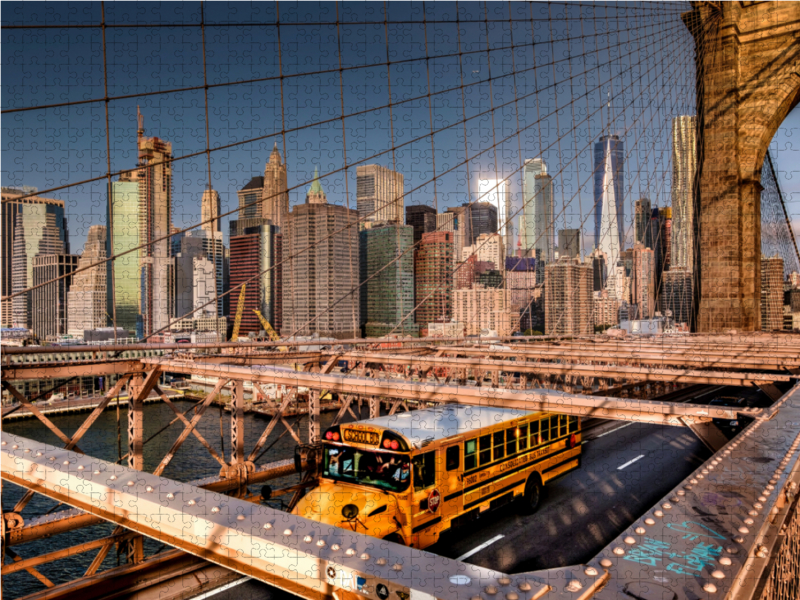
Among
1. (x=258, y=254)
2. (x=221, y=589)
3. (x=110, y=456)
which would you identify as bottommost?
(x=110, y=456)

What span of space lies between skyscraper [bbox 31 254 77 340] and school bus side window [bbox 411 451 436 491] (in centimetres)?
597

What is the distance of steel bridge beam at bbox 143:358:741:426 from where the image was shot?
4930 mm

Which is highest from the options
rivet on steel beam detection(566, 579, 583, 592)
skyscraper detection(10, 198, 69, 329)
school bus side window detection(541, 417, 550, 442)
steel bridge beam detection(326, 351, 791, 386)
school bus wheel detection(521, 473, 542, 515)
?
skyscraper detection(10, 198, 69, 329)

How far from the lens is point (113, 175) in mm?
6898

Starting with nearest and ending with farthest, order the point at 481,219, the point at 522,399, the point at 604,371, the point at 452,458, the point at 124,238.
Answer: the point at 522,399 → the point at 124,238 → the point at 604,371 → the point at 452,458 → the point at 481,219

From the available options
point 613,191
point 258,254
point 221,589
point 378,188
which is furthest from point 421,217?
point 258,254

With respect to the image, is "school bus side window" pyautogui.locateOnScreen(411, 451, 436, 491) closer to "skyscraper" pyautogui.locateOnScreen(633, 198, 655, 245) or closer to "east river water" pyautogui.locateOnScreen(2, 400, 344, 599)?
"east river water" pyautogui.locateOnScreen(2, 400, 344, 599)

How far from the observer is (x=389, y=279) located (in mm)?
23234

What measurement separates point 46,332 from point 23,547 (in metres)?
24.6

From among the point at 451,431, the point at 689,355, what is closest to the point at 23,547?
the point at 451,431

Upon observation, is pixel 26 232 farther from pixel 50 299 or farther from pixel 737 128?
pixel 737 128

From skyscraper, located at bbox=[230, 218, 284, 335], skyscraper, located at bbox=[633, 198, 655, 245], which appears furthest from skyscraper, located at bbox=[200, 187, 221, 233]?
skyscraper, located at bbox=[633, 198, 655, 245]

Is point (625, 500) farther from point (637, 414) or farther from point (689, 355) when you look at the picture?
point (637, 414)

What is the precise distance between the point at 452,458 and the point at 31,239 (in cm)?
756
